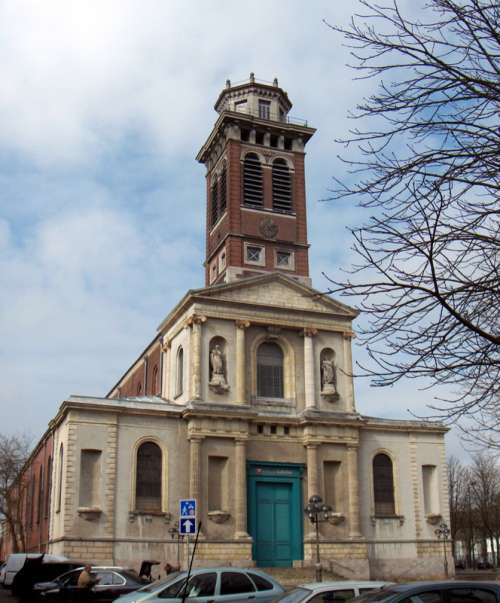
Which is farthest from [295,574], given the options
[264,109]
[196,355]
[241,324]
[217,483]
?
[264,109]

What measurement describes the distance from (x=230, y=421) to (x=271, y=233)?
12.5 metres

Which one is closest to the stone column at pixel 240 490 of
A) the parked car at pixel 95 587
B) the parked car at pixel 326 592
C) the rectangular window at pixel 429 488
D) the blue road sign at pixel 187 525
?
the rectangular window at pixel 429 488

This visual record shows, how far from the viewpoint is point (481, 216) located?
10062 millimetres

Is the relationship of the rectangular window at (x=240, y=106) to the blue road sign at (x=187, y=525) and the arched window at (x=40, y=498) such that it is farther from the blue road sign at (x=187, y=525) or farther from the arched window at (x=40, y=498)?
the blue road sign at (x=187, y=525)

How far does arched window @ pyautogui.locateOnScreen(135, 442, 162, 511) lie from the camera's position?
34.7m

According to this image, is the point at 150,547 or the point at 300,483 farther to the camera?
the point at 300,483

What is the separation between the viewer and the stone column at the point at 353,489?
36.5 m

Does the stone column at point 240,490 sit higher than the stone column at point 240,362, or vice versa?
the stone column at point 240,362

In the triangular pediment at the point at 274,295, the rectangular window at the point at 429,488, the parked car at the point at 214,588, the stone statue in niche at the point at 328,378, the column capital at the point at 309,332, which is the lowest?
the parked car at the point at 214,588

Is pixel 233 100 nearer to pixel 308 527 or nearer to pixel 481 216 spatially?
pixel 308 527

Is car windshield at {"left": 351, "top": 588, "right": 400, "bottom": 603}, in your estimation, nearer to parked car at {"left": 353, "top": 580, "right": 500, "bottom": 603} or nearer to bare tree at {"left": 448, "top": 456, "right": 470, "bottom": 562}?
parked car at {"left": 353, "top": 580, "right": 500, "bottom": 603}

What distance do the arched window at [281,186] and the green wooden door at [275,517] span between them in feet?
52.7

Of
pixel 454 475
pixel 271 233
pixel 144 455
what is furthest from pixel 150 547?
pixel 454 475

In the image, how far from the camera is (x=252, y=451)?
36.8 meters
